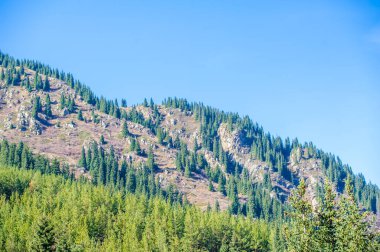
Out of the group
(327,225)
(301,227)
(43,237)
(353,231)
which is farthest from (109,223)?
(353,231)

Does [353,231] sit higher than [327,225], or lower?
lower

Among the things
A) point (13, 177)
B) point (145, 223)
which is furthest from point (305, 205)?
point (13, 177)

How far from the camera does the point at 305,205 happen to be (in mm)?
35375

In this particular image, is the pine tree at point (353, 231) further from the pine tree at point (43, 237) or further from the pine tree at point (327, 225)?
the pine tree at point (43, 237)

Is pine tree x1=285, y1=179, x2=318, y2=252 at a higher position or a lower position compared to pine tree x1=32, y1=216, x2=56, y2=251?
higher

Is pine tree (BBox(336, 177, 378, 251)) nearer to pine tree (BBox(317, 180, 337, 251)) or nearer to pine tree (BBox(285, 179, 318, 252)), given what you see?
pine tree (BBox(317, 180, 337, 251))

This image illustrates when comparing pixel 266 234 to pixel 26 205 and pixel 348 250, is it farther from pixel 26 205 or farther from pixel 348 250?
pixel 348 250

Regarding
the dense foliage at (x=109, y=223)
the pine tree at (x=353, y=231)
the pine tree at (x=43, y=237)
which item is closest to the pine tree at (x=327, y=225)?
the pine tree at (x=353, y=231)

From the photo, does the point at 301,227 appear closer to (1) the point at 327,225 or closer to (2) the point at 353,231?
(1) the point at 327,225

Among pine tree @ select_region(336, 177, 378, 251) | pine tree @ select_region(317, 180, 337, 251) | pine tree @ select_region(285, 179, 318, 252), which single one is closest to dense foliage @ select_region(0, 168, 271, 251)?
pine tree @ select_region(285, 179, 318, 252)

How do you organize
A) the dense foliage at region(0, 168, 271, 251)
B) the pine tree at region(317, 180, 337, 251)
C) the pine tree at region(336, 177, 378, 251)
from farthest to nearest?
the dense foliage at region(0, 168, 271, 251)
the pine tree at region(317, 180, 337, 251)
the pine tree at region(336, 177, 378, 251)

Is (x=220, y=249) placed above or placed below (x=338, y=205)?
below

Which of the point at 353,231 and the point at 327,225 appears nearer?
the point at 353,231

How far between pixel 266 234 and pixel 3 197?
8336cm
